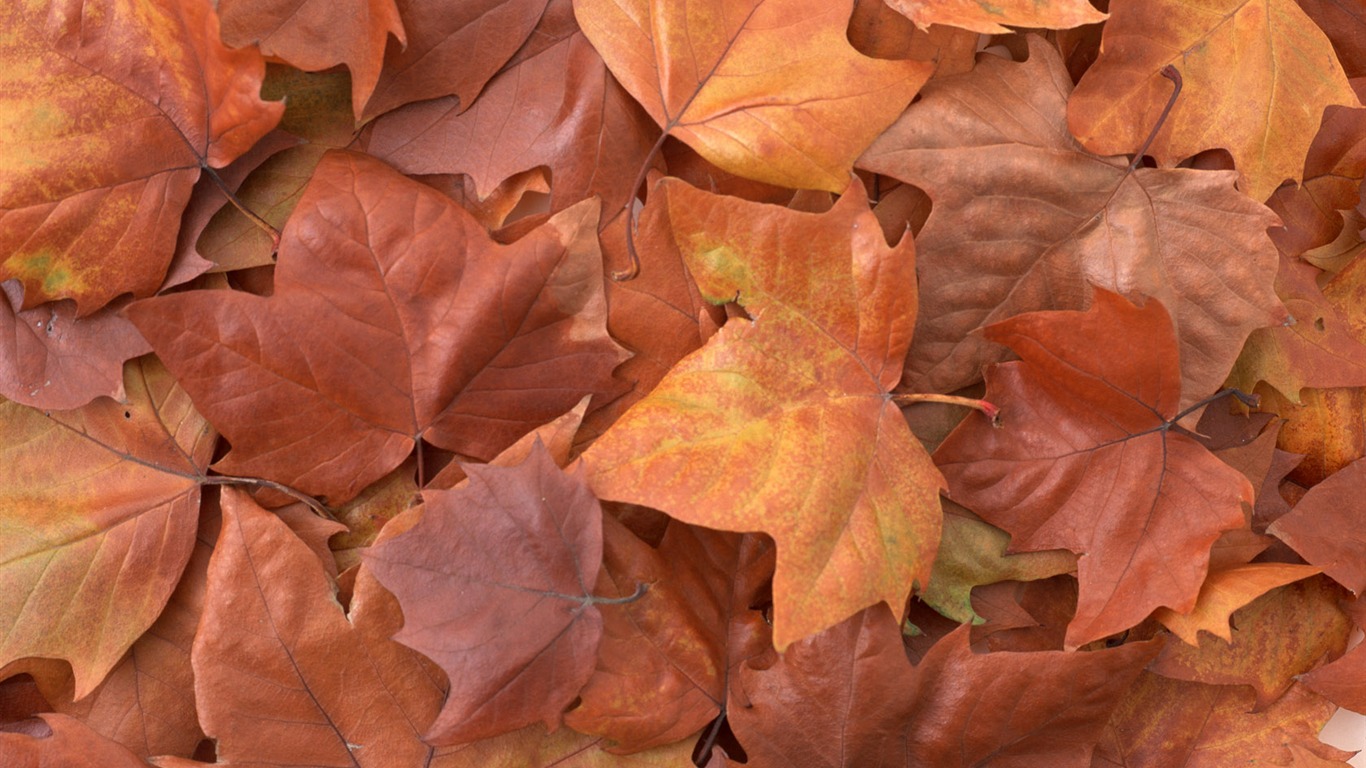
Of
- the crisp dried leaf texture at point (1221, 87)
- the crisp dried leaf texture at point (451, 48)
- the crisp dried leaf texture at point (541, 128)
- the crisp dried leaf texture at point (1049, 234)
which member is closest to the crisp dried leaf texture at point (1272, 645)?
the crisp dried leaf texture at point (1049, 234)

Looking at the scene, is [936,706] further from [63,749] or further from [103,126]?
[103,126]

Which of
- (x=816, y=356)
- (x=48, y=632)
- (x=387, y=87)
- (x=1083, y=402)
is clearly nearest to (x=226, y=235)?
(x=387, y=87)

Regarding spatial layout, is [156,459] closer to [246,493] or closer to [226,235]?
[246,493]

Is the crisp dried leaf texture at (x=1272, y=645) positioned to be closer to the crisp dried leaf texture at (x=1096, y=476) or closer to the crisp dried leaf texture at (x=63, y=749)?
the crisp dried leaf texture at (x=1096, y=476)

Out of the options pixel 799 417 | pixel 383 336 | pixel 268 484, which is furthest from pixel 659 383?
pixel 268 484

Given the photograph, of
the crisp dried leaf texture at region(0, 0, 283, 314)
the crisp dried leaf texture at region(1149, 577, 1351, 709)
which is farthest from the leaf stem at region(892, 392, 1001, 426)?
the crisp dried leaf texture at region(0, 0, 283, 314)

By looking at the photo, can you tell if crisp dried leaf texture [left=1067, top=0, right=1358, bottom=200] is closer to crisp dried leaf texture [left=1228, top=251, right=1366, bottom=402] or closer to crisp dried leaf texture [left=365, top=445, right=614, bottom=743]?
crisp dried leaf texture [left=1228, top=251, right=1366, bottom=402]
